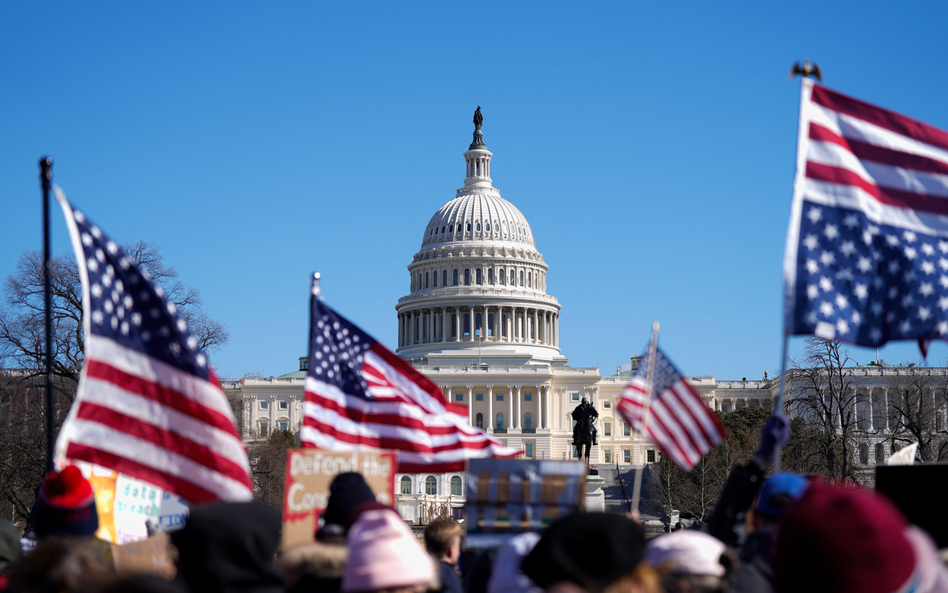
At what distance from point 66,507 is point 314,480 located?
343cm

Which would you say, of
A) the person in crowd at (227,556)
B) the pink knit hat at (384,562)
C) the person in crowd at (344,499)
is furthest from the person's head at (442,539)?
the pink knit hat at (384,562)

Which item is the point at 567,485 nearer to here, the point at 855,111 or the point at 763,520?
the point at 763,520

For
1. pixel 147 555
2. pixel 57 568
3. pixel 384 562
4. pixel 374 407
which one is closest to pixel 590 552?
pixel 384 562

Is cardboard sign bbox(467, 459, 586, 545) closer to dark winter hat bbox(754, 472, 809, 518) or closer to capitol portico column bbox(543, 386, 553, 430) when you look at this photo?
dark winter hat bbox(754, 472, 809, 518)

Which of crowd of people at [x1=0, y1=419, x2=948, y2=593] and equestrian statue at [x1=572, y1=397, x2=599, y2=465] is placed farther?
equestrian statue at [x1=572, y1=397, x2=599, y2=465]

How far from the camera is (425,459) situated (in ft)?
44.0

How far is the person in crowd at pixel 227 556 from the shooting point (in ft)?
18.5

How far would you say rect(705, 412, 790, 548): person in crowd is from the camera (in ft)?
28.6

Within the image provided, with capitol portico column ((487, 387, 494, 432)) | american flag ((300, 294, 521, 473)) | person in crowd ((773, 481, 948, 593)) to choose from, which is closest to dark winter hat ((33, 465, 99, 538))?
person in crowd ((773, 481, 948, 593))

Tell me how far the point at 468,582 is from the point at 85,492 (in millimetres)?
2641

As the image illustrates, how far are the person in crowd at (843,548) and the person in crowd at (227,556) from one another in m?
2.80

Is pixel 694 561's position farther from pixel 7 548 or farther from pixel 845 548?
Answer: pixel 7 548

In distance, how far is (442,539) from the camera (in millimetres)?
8492

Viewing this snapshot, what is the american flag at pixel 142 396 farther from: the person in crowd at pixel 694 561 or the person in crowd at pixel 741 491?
the person in crowd at pixel 694 561
